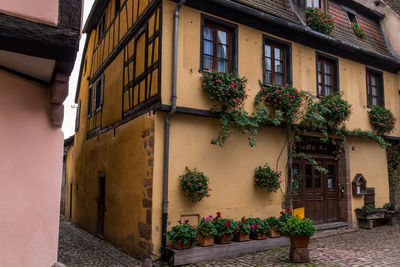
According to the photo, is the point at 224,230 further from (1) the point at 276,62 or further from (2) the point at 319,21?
(2) the point at 319,21

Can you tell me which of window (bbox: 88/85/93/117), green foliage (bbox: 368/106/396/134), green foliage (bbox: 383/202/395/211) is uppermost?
window (bbox: 88/85/93/117)

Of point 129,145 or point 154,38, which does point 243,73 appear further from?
point 129,145

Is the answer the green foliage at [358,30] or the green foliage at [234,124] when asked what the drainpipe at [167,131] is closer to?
Result: the green foliage at [234,124]

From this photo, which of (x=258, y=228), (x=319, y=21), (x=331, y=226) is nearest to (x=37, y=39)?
(x=258, y=228)

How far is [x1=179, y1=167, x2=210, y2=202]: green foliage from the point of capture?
22.7ft

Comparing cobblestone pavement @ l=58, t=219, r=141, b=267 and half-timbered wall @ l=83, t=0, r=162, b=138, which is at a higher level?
half-timbered wall @ l=83, t=0, r=162, b=138

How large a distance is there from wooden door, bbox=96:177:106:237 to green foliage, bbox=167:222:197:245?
172 inches

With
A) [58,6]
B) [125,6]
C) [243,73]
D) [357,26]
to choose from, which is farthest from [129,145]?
[357,26]

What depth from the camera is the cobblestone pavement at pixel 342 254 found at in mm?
6430

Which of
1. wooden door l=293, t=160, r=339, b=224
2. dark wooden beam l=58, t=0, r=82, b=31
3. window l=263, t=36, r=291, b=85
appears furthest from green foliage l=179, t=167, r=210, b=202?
dark wooden beam l=58, t=0, r=82, b=31

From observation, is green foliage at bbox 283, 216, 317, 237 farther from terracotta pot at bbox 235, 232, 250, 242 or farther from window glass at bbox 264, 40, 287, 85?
window glass at bbox 264, 40, 287, 85

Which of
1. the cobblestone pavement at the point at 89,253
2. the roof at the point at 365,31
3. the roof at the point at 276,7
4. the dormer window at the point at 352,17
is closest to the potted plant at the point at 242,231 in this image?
the cobblestone pavement at the point at 89,253

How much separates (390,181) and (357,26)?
5.28 m

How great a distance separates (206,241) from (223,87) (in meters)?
3.12
